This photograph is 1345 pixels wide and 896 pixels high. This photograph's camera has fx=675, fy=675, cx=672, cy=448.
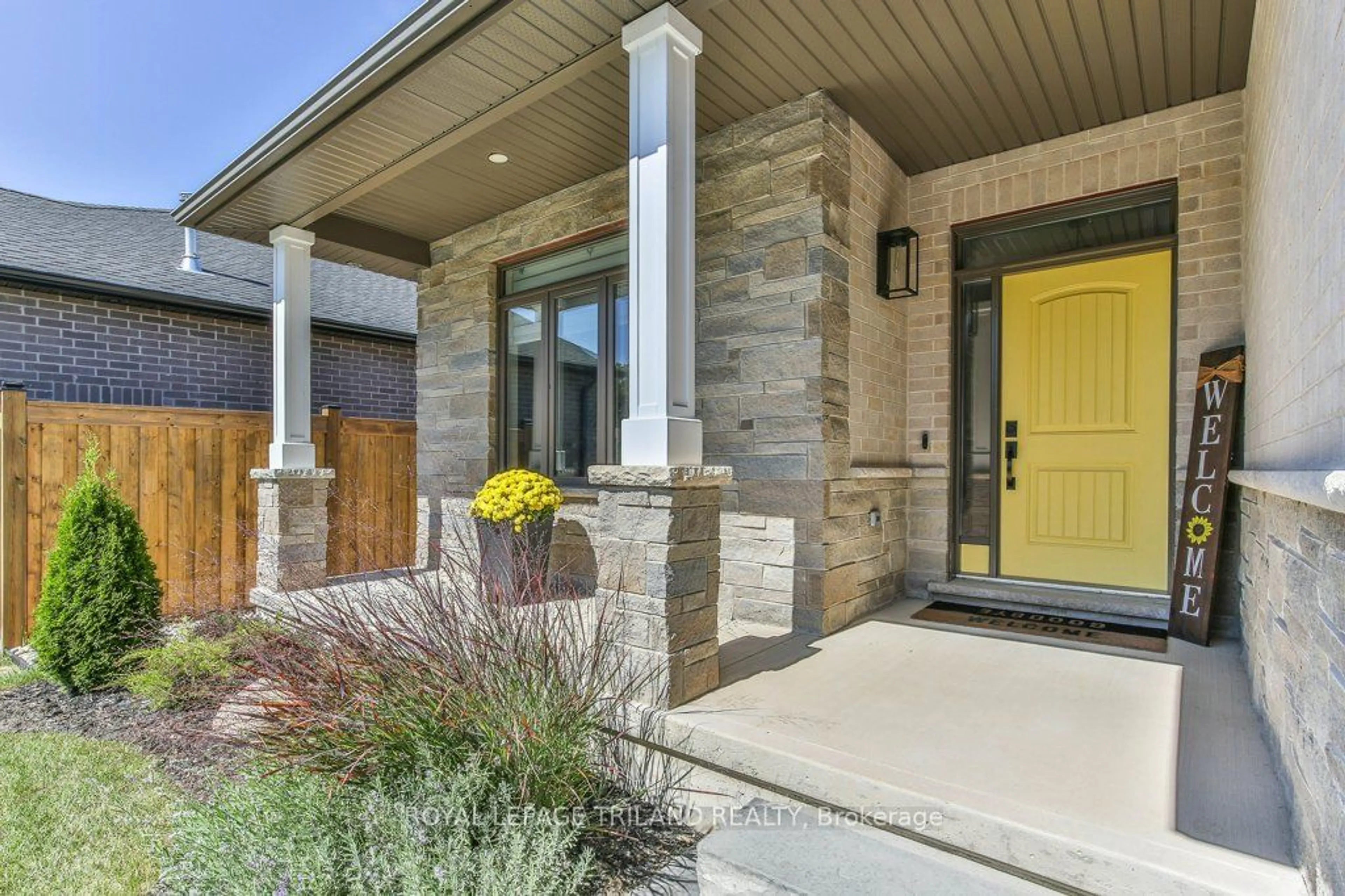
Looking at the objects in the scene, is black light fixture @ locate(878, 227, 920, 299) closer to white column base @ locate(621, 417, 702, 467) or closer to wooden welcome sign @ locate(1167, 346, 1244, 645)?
wooden welcome sign @ locate(1167, 346, 1244, 645)

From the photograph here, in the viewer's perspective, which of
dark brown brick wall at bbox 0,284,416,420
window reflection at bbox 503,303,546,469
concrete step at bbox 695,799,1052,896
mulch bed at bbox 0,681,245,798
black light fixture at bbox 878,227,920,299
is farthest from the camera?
dark brown brick wall at bbox 0,284,416,420

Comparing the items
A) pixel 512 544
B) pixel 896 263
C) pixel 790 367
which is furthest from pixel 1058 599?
pixel 512 544

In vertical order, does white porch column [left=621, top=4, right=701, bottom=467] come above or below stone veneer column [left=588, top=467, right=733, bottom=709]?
above

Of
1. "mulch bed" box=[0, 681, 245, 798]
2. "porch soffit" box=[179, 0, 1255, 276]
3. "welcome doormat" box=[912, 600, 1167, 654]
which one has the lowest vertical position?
"mulch bed" box=[0, 681, 245, 798]

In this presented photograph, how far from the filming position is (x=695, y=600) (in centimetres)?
256

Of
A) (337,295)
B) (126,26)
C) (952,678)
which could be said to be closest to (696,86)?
(952,678)

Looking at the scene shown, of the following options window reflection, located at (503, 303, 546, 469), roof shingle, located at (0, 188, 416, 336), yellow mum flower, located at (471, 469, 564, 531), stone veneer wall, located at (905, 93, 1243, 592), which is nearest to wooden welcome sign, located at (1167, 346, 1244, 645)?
stone veneer wall, located at (905, 93, 1243, 592)

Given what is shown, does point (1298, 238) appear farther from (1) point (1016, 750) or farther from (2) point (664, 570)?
(2) point (664, 570)

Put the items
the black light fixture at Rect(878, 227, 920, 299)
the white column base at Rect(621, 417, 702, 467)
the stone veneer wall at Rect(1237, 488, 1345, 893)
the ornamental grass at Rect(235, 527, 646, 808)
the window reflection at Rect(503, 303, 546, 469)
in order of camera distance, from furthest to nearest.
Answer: the window reflection at Rect(503, 303, 546, 469)
the black light fixture at Rect(878, 227, 920, 299)
the white column base at Rect(621, 417, 702, 467)
the ornamental grass at Rect(235, 527, 646, 808)
the stone veneer wall at Rect(1237, 488, 1345, 893)

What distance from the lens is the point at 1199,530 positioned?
3.30 metres

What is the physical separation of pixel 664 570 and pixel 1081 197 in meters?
3.23

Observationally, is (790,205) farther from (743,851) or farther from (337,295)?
(337,295)

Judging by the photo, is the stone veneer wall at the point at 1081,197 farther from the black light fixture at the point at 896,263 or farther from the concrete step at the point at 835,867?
the concrete step at the point at 835,867

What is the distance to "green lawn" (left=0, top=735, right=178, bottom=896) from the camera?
209 cm
